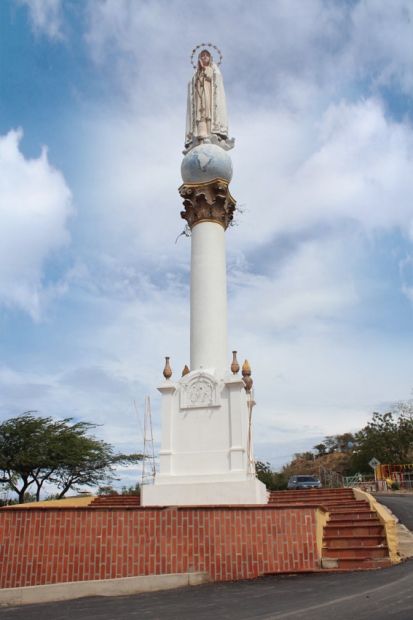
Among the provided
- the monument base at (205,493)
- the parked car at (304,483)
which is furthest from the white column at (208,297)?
the parked car at (304,483)

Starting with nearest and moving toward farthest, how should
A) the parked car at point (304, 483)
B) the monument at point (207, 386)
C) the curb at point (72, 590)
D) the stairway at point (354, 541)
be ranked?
the curb at point (72, 590) → the stairway at point (354, 541) → the monument at point (207, 386) → the parked car at point (304, 483)

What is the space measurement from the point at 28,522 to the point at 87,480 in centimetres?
2714

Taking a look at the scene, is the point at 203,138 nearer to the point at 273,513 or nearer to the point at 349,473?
the point at 273,513

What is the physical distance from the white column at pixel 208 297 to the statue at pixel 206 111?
3.40 meters

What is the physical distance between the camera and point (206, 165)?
692 inches

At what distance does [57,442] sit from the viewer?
1334 inches

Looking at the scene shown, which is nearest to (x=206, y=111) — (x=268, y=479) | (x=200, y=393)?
(x=200, y=393)

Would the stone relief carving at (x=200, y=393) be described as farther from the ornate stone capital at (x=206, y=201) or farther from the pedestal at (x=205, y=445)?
the ornate stone capital at (x=206, y=201)

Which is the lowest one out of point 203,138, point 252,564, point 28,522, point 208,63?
point 252,564

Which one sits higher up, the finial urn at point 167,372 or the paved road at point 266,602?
the finial urn at point 167,372

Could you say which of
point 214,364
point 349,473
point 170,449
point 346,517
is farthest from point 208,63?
point 349,473

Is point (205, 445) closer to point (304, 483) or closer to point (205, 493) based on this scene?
point (205, 493)

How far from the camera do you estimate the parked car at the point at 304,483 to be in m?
24.4

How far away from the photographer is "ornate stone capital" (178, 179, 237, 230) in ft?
57.3
